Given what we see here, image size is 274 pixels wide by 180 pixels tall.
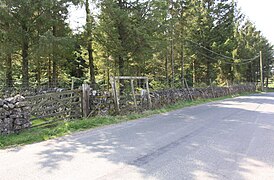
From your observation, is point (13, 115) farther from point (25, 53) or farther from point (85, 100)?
point (25, 53)

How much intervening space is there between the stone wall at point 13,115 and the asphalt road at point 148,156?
1.39 metres

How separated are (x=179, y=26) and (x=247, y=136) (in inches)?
618

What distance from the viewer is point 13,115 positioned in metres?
6.06

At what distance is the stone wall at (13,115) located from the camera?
592 centimetres

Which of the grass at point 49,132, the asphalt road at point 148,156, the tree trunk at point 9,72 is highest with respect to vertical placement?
the tree trunk at point 9,72

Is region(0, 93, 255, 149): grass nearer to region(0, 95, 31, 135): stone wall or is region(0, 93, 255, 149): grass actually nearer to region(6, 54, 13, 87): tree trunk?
region(0, 95, 31, 135): stone wall

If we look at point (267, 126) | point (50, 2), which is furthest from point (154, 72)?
point (267, 126)

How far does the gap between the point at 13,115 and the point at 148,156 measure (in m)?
4.14

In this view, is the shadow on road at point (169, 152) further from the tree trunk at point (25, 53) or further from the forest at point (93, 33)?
the tree trunk at point (25, 53)

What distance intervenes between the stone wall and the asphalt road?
1394 millimetres

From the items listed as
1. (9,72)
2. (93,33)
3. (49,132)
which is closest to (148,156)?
(49,132)

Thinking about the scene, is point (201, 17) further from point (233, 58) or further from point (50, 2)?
point (50, 2)

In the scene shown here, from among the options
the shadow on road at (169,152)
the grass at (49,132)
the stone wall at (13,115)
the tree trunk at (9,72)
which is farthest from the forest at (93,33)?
the shadow on road at (169,152)

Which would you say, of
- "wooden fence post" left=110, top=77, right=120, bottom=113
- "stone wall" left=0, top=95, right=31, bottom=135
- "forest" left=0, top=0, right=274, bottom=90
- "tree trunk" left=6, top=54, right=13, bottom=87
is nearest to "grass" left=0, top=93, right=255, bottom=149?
"stone wall" left=0, top=95, right=31, bottom=135
